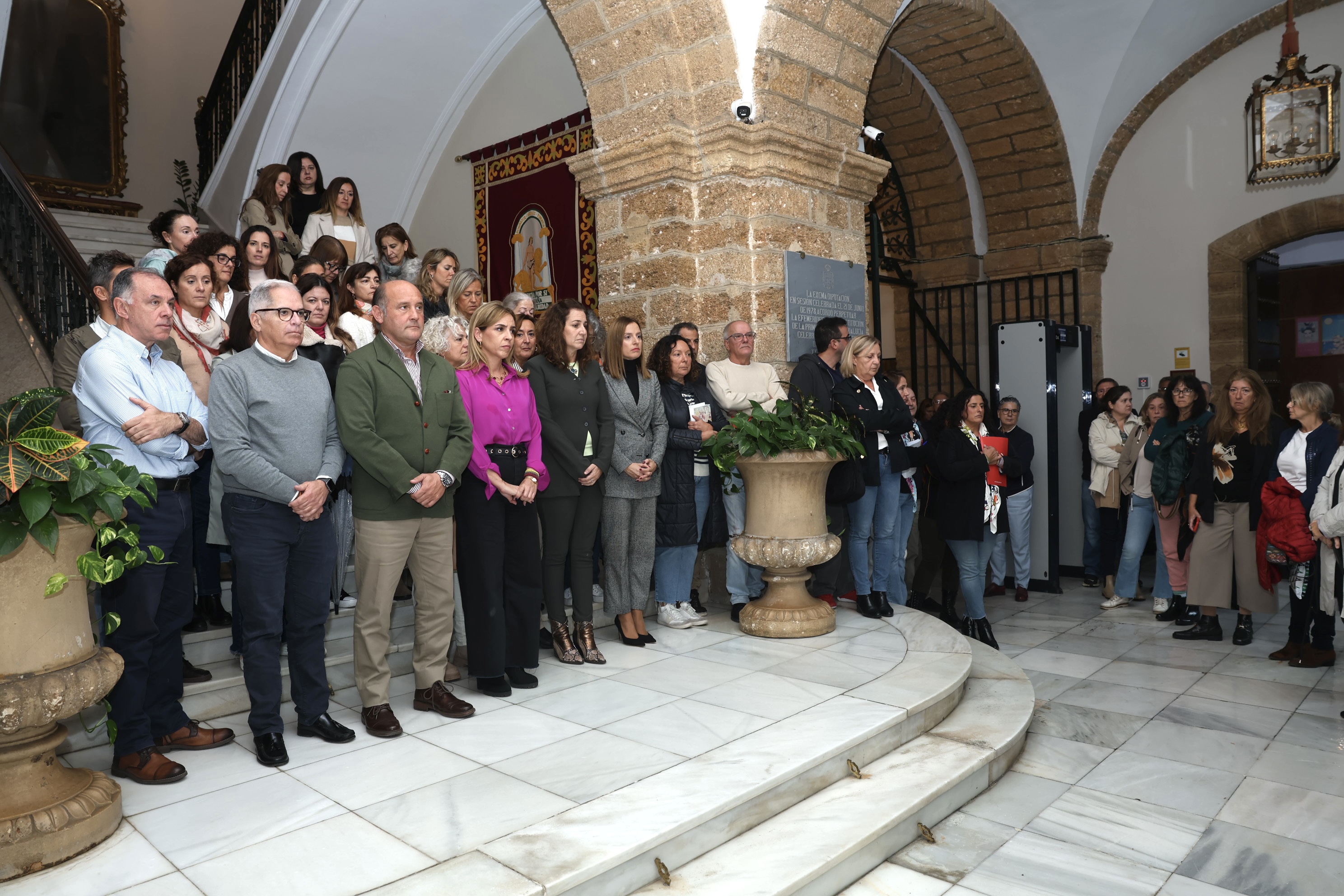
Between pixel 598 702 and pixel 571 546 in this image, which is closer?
pixel 598 702

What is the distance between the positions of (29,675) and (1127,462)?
6.09m

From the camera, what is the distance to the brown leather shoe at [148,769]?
269 centimetres

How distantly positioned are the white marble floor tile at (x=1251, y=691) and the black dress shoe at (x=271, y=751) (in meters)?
3.80

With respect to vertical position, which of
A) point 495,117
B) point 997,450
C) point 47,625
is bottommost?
point 47,625

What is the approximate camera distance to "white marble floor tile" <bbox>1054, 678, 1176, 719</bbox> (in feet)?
13.1

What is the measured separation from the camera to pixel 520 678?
359 cm

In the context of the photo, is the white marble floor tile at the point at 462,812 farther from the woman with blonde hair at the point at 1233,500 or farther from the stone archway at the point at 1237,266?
the stone archway at the point at 1237,266

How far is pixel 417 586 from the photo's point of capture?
331cm

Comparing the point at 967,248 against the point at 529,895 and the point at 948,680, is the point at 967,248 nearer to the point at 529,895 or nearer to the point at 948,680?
the point at 948,680

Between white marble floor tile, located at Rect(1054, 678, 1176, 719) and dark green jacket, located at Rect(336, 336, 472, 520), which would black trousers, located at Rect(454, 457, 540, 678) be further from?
white marble floor tile, located at Rect(1054, 678, 1176, 719)

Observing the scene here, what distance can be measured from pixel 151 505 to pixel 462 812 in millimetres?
1292

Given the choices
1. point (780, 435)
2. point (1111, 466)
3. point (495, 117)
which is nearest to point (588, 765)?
point (780, 435)

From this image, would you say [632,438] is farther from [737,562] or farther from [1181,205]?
[1181,205]

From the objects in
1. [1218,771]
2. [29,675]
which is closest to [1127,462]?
[1218,771]
